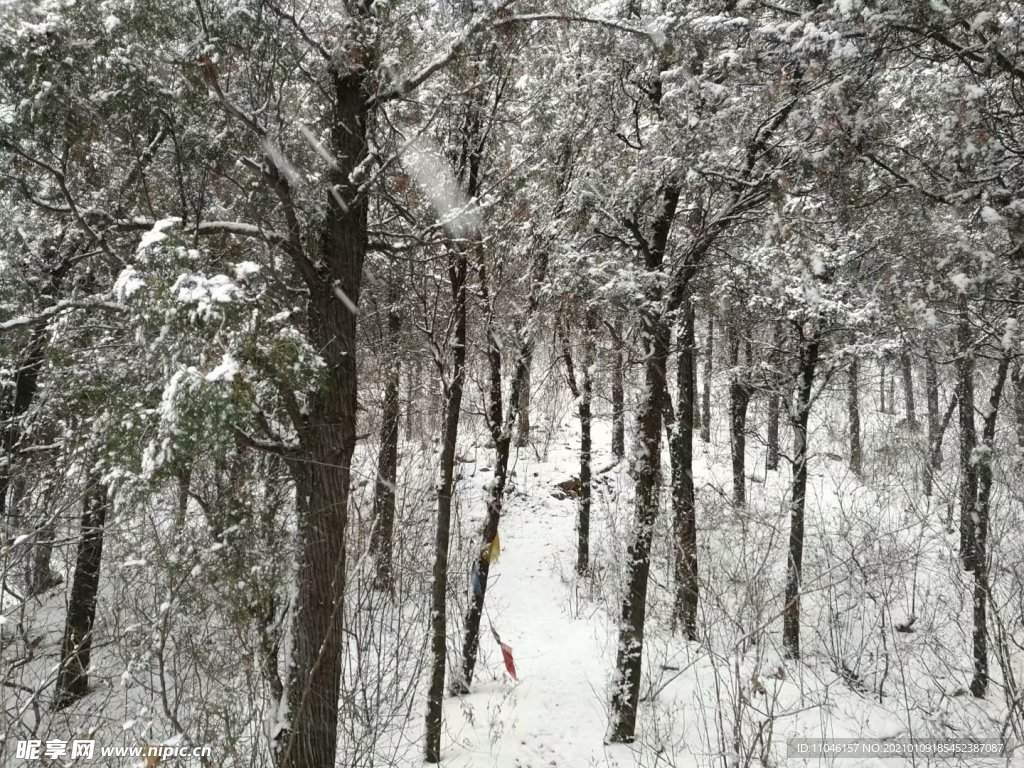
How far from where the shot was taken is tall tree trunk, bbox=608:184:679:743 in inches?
256

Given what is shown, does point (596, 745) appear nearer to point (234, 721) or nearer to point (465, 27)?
point (234, 721)

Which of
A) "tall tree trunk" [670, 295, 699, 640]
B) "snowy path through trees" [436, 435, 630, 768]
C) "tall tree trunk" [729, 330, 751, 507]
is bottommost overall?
"snowy path through trees" [436, 435, 630, 768]

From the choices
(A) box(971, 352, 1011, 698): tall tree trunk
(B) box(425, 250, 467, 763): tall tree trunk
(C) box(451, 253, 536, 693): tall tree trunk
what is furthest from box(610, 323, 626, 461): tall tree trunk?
(A) box(971, 352, 1011, 698): tall tree trunk

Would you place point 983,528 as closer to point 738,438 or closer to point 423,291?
point 738,438

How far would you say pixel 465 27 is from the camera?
416 centimetres

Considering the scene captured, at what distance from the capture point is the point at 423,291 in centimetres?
654

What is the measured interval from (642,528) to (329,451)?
399 centimetres

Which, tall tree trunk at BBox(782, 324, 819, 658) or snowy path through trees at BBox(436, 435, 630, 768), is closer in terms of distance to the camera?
snowy path through trees at BBox(436, 435, 630, 768)

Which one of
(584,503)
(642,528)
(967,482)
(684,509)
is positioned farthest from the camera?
(584,503)

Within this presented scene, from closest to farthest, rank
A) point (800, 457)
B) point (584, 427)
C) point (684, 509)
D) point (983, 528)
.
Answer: point (983, 528)
point (800, 457)
point (684, 509)
point (584, 427)

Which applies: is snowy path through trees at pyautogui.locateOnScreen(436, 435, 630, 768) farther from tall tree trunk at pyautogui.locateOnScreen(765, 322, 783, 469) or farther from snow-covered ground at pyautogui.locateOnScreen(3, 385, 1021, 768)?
tall tree trunk at pyautogui.locateOnScreen(765, 322, 783, 469)

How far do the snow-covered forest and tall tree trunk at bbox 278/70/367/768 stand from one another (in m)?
0.02

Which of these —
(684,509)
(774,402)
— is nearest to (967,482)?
(684,509)

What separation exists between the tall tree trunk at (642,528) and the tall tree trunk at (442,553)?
2.13 metres
